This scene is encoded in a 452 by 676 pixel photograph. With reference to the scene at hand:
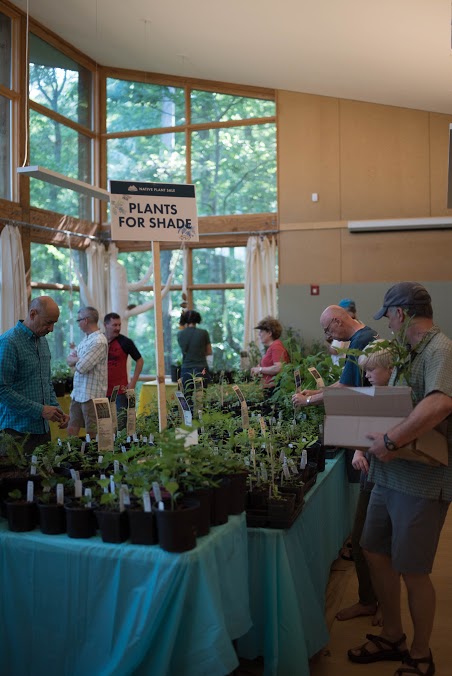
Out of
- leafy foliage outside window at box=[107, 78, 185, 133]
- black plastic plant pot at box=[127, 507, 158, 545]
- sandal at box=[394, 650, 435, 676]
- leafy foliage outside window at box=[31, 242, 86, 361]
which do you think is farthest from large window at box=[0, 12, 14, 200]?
sandal at box=[394, 650, 435, 676]

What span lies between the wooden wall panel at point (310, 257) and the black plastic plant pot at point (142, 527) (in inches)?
291

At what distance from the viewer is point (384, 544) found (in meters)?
2.93

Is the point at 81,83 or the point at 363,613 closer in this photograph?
the point at 363,613

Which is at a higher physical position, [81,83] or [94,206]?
[81,83]

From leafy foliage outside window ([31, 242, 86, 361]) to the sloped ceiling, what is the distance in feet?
9.36

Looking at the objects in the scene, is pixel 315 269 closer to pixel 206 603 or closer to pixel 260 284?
pixel 260 284

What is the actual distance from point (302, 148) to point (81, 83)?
3369mm

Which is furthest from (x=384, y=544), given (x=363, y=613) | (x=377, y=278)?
(x=377, y=278)

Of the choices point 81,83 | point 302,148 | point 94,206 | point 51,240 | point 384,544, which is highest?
point 81,83

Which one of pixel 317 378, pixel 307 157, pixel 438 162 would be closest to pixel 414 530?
pixel 317 378

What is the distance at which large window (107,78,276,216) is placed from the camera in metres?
9.79

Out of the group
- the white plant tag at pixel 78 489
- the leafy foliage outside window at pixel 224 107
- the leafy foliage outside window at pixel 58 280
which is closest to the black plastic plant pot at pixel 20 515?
the white plant tag at pixel 78 489

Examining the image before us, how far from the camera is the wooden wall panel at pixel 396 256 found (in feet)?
29.1

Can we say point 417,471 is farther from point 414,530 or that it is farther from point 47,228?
point 47,228
